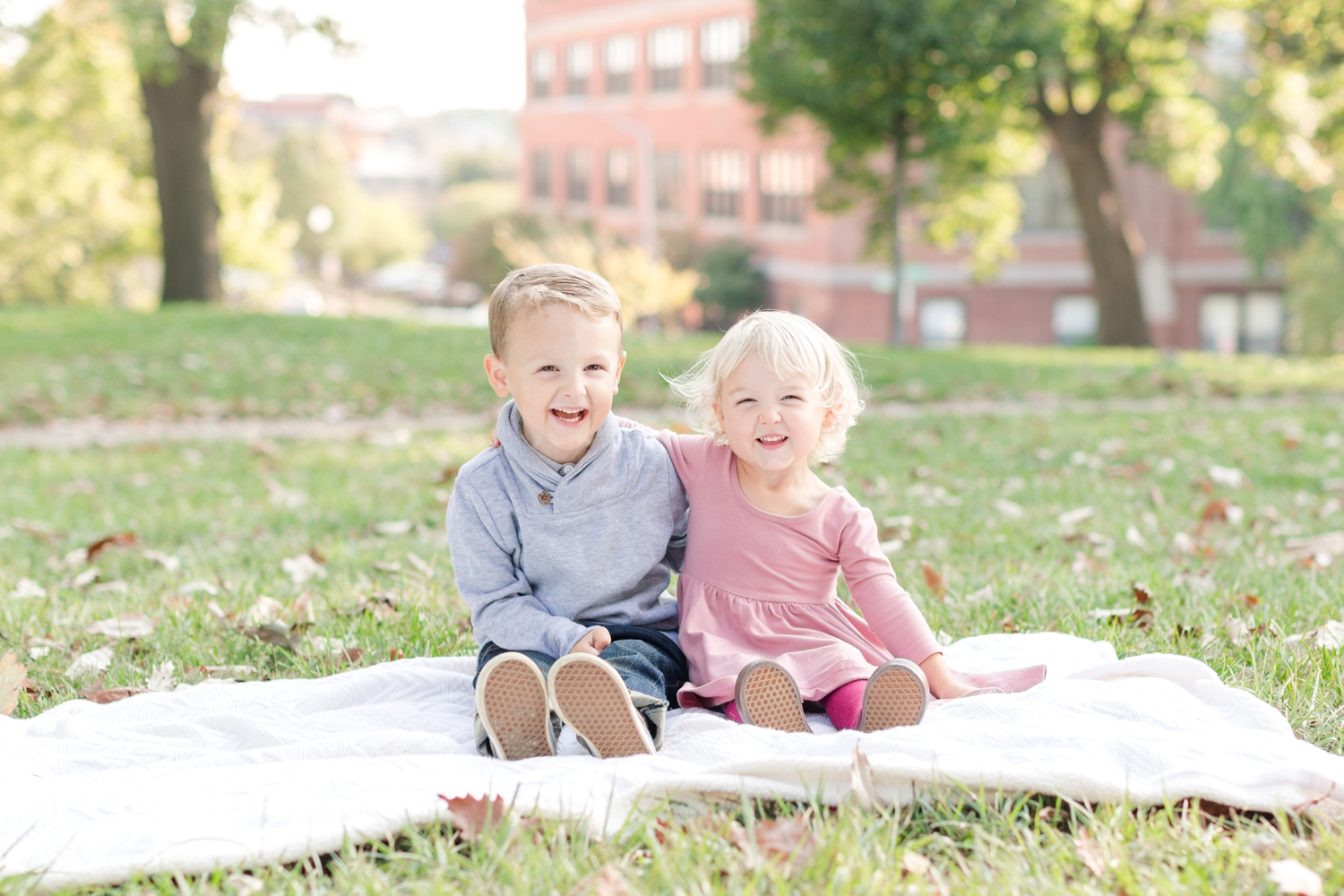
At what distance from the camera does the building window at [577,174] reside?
44406mm

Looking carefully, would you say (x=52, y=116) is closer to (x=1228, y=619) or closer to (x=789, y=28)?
(x=789, y=28)

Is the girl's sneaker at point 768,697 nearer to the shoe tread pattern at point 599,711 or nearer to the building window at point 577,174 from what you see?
the shoe tread pattern at point 599,711

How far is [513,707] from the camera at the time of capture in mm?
2670

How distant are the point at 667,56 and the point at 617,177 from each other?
5177 mm

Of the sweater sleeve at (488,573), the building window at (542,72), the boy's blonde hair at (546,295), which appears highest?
the building window at (542,72)

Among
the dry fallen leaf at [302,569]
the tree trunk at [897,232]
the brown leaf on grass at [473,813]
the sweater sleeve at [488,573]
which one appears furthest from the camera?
the tree trunk at [897,232]

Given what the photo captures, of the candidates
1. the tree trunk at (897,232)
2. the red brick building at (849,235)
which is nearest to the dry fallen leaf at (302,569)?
the tree trunk at (897,232)

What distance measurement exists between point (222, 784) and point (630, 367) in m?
8.76

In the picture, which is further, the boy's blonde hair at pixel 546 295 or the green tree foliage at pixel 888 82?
the green tree foliage at pixel 888 82

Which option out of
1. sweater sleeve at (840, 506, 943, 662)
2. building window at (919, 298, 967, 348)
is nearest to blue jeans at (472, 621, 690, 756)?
sweater sleeve at (840, 506, 943, 662)

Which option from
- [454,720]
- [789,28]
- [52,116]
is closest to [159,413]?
[454,720]

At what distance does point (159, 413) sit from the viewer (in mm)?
9070

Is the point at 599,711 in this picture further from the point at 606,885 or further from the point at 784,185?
the point at 784,185

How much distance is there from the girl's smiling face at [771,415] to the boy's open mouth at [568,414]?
0.36 metres
